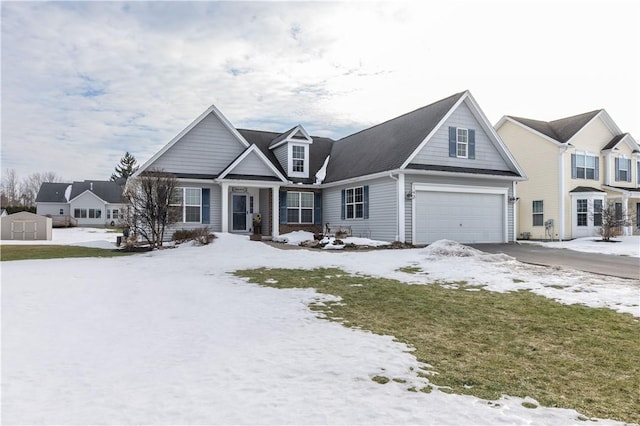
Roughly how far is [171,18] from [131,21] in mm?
1375

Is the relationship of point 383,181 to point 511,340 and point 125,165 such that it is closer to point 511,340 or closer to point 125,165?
point 511,340

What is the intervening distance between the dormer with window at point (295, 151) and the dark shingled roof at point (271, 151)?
14.9 inches

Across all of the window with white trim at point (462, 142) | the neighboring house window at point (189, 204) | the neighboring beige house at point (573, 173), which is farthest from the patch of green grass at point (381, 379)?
the neighboring beige house at point (573, 173)

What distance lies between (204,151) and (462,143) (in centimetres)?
1291

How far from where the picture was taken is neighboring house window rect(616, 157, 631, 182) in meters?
26.2

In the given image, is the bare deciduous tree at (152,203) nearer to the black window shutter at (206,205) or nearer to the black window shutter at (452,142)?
the black window shutter at (206,205)

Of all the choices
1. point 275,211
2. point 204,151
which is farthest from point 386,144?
point 204,151

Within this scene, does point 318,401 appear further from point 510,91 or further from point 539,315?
point 510,91

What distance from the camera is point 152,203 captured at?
17.4m

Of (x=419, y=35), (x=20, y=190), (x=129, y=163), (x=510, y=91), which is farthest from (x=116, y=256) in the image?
(x=20, y=190)

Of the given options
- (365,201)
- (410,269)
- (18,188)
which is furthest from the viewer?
(18,188)

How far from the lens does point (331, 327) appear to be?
596cm

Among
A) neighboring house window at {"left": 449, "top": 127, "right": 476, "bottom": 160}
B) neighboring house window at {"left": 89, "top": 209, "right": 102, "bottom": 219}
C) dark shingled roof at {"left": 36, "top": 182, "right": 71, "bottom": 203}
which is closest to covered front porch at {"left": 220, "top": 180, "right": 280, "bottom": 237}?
neighboring house window at {"left": 449, "top": 127, "right": 476, "bottom": 160}

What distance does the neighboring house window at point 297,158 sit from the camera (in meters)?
23.7
